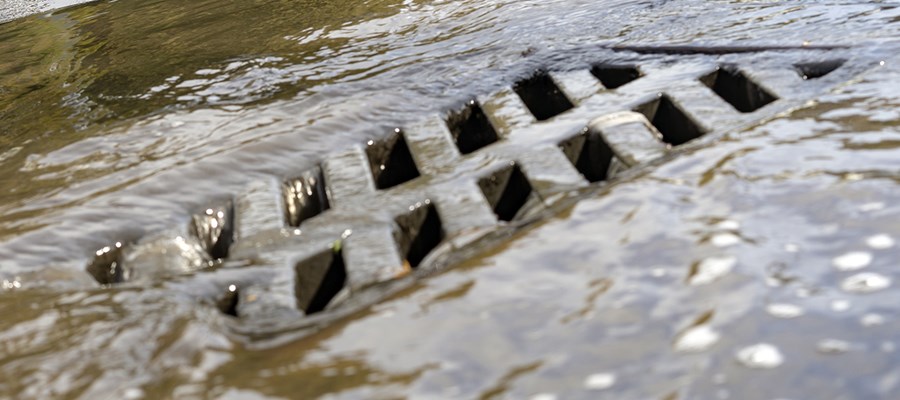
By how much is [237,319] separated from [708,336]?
2.96 ft

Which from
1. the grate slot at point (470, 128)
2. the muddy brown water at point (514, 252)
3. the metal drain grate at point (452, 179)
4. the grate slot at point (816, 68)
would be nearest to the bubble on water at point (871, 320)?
the muddy brown water at point (514, 252)

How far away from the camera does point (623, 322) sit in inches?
68.2

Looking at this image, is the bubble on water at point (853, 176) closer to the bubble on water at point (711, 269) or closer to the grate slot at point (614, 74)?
the bubble on water at point (711, 269)

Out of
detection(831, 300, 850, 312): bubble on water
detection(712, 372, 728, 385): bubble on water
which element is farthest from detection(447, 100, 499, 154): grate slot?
detection(712, 372, 728, 385): bubble on water

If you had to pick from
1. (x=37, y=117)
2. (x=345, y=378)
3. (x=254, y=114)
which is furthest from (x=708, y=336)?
(x=37, y=117)

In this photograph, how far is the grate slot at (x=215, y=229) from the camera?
246 centimetres

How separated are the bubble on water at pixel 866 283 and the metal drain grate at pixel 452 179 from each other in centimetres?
71

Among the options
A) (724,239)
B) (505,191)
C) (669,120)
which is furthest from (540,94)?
(724,239)

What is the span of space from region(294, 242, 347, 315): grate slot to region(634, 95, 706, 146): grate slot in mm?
1058

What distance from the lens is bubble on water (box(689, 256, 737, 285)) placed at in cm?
183

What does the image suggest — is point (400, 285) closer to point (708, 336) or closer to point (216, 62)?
point (708, 336)

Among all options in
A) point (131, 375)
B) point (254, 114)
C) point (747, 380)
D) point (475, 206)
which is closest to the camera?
point (747, 380)

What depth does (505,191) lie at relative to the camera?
2545mm

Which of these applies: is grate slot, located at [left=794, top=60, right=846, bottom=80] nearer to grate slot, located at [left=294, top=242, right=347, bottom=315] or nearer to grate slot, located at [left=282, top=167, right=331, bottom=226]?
grate slot, located at [left=282, top=167, right=331, bottom=226]
